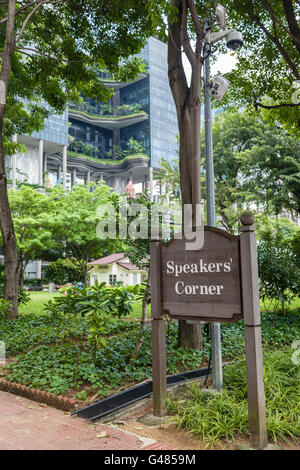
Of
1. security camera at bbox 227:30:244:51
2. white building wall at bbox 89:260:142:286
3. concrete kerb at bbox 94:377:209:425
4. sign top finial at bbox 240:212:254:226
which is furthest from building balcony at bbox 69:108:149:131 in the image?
sign top finial at bbox 240:212:254:226

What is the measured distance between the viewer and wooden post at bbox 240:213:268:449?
3.62 meters

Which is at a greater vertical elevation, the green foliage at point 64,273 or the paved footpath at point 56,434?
the green foliage at point 64,273

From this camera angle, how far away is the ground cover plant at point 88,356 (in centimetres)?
540

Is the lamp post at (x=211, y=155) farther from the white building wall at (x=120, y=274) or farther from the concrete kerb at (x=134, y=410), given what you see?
the white building wall at (x=120, y=274)

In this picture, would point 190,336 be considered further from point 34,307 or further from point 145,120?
point 145,120

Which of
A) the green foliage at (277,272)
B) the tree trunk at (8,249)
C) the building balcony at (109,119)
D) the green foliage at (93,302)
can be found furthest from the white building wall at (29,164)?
the green foliage at (93,302)

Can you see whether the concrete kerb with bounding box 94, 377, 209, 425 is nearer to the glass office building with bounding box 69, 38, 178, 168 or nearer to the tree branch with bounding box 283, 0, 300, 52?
the tree branch with bounding box 283, 0, 300, 52

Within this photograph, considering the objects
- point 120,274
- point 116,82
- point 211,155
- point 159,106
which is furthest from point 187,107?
point 116,82

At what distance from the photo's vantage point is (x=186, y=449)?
11.7 ft

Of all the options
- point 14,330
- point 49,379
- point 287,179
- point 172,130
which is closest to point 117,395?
point 49,379

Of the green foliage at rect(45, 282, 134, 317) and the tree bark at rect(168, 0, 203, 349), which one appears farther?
the tree bark at rect(168, 0, 203, 349)

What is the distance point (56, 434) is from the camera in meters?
3.97

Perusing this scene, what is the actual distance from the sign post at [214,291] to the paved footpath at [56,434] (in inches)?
28.5

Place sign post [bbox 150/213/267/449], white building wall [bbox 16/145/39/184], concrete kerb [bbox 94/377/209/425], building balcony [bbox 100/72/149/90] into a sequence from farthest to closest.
Result: building balcony [bbox 100/72/149/90] < white building wall [bbox 16/145/39/184] < concrete kerb [bbox 94/377/209/425] < sign post [bbox 150/213/267/449]
